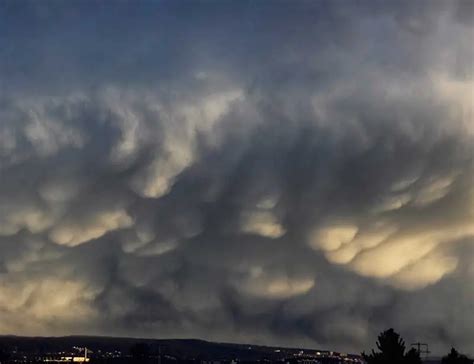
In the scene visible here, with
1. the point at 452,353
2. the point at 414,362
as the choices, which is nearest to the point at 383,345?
the point at 414,362

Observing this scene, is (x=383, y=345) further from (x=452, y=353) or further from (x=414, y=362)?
(x=452, y=353)

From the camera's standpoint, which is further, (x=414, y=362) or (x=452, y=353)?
(x=452, y=353)

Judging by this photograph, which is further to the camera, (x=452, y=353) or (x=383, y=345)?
(x=452, y=353)
